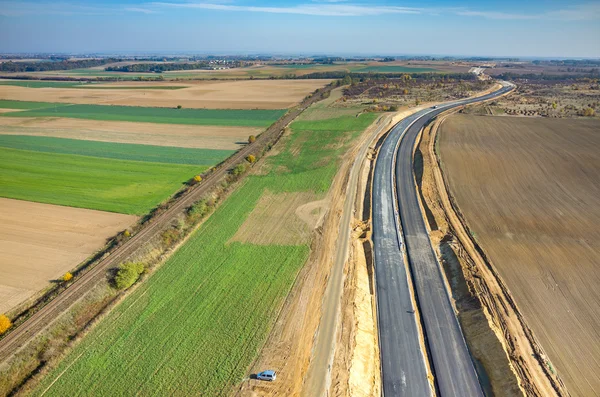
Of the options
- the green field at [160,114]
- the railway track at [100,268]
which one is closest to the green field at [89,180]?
the railway track at [100,268]

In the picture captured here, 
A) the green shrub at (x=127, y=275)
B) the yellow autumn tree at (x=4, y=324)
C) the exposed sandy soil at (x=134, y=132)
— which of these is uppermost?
the exposed sandy soil at (x=134, y=132)

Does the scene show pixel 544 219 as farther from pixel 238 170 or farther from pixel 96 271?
pixel 96 271

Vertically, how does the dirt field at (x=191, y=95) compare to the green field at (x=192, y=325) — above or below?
above

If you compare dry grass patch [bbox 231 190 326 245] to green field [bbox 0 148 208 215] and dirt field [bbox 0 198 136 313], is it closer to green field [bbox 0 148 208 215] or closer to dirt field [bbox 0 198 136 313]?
green field [bbox 0 148 208 215]

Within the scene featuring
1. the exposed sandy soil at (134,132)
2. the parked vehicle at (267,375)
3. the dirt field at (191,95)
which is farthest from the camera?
the dirt field at (191,95)

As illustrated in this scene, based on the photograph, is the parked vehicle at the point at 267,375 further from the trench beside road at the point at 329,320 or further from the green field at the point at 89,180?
the green field at the point at 89,180

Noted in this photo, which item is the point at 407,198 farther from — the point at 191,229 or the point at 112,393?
the point at 112,393
